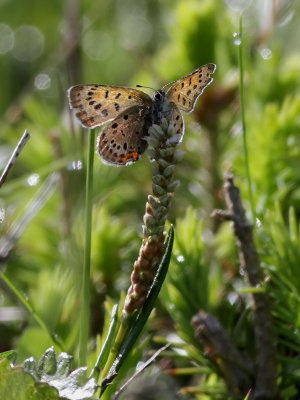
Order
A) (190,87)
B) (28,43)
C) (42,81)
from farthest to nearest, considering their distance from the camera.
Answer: (28,43)
(42,81)
(190,87)

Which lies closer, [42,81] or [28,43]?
[42,81]

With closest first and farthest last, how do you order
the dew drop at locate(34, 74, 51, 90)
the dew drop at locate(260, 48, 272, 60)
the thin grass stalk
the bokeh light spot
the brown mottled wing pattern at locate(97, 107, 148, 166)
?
the thin grass stalk < the brown mottled wing pattern at locate(97, 107, 148, 166) < the dew drop at locate(260, 48, 272, 60) < the dew drop at locate(34, 74, 51, 90) < the bokeh light spot

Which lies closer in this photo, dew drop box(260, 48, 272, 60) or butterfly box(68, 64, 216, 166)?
butterfly box(68, 64, 216, 166)

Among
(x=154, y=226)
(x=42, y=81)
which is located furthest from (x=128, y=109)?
(x=42, y=81)

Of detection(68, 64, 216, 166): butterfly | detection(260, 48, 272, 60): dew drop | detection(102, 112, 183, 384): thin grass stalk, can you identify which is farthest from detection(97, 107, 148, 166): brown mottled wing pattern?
detection(260, 48, 272, 60): dew drop

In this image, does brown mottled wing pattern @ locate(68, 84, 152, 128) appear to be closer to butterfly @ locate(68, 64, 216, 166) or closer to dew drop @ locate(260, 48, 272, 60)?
butterfly @ locate(68, 64, 216, 166)

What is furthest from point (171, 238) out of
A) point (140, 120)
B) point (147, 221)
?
point (140, 120)

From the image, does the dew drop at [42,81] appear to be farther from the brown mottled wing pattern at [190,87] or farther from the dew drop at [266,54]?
the brown mottled wing pattern at [190,87]

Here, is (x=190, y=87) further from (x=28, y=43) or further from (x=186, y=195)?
(x=28, y=43)
